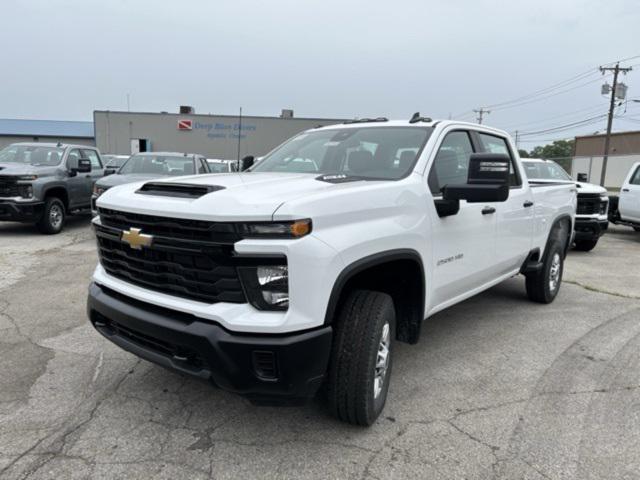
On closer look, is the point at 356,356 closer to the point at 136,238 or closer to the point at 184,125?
the point at 136,238

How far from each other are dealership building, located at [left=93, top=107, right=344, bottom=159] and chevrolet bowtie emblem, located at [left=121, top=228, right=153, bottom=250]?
36177mm

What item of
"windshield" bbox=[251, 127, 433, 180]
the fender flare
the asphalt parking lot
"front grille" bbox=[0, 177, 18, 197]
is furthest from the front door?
the fender flare

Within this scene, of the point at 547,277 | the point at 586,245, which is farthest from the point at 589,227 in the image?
the point at 547,277

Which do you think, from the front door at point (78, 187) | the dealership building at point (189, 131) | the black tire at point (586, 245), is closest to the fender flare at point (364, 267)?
the black tire at point (586, 245)

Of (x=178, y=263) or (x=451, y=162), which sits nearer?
(x=178, y=263)

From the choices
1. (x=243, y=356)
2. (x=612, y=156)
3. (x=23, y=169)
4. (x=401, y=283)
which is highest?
(x=612, y=156)

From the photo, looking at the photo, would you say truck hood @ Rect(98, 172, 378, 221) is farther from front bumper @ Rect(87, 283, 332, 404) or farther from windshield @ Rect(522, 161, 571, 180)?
windshield @ Rect(522, 161, 571, 180)

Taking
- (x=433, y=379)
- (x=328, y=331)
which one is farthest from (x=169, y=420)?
(x=433, y=379)

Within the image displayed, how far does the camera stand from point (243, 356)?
8.17 feet

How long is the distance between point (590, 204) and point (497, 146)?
19.8 feet

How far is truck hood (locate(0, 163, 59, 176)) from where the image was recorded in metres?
9.77

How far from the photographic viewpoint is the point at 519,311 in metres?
5.68

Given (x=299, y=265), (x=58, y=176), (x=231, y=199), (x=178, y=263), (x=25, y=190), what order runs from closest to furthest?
Result: 1. (x=299, y=265)
2. (x=231, y=199)
3. (x=178, y=263)
4. (x=25, y=190)
5. (x=58, y=176)

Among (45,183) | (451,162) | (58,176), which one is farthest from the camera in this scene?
(58,176)
